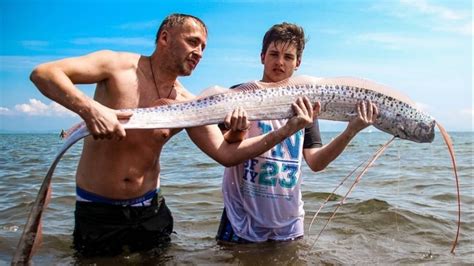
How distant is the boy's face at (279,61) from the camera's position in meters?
3.94

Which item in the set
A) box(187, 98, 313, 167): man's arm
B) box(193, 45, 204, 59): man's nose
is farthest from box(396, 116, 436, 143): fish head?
box(193, 45, 204, 59): man's nose

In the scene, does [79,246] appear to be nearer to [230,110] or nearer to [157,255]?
[157,255]

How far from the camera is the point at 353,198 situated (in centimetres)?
840

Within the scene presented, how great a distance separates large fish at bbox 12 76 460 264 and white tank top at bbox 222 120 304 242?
42 centimetres

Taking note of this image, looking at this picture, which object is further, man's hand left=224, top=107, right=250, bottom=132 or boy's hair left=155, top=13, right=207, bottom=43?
boy's hair left=155, top=13, right=207, bottom=43

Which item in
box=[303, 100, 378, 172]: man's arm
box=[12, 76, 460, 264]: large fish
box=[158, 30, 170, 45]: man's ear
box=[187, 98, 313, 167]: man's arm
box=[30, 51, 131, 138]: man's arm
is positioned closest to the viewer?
box=[30, 51, 131, 138]: man's arm

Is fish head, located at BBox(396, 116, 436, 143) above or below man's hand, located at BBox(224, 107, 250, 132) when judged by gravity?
below

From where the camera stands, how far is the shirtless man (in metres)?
3.67

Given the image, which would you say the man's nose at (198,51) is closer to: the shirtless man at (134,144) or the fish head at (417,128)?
the shirtless man at (134,144)

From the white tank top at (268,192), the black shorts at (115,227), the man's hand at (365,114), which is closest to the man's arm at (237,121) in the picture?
the white tank top at (268,192)

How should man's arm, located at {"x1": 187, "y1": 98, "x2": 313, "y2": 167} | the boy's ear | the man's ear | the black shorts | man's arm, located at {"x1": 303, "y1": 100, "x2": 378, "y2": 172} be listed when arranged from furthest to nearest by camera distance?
1. the boy's ear
2. the black shorts
3. the man's ear
4. man's arm, located at {"x1": 303, "y1": 100, "x2": 378, "y2": 172}
5. man's arm, located at {"x1": 187, "y1": 98, "x2": 313, "y2": 167}

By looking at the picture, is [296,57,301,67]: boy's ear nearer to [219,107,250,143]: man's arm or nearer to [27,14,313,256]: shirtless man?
[27,14,313,256]: shirtless man

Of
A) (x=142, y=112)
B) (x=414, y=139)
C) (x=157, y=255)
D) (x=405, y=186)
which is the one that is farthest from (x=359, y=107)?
(x=405, y=186)

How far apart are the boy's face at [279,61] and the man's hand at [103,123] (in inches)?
56.0
